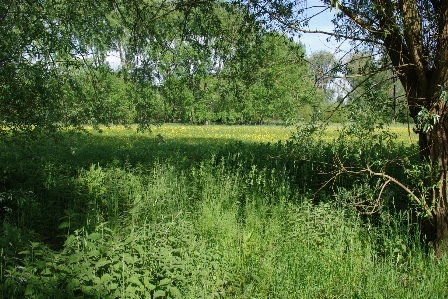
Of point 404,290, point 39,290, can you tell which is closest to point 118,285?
point 39,290

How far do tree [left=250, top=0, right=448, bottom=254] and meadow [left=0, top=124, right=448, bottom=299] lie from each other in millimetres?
345

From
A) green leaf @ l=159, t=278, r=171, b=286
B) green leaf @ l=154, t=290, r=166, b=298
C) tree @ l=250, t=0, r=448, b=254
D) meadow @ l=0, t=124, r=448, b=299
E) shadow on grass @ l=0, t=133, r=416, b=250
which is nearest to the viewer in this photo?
green leaf @ l=154, t=290, r=166, b=298

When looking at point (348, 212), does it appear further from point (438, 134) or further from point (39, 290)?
A: point (39, 290)

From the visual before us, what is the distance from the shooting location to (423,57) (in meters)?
4.41

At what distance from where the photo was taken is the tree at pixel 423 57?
4277mm

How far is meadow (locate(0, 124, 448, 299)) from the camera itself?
3410mm

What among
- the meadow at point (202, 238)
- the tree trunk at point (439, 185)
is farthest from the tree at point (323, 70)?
the tree trunk at point (439, 185)

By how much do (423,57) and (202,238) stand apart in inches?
127

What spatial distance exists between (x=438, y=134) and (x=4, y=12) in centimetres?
543

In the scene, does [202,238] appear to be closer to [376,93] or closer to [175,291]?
[175,291]

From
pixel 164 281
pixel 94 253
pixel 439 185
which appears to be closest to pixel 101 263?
pixel 94 253

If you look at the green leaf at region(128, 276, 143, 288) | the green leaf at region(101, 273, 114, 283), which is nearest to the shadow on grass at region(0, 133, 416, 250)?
the green leaf at region(101, 273, 114, 283)

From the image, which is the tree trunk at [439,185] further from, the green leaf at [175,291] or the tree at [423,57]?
the green leaf at [175,291]

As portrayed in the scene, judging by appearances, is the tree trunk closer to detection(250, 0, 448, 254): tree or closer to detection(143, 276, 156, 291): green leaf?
detection(250, 0, 448, 254): tree
